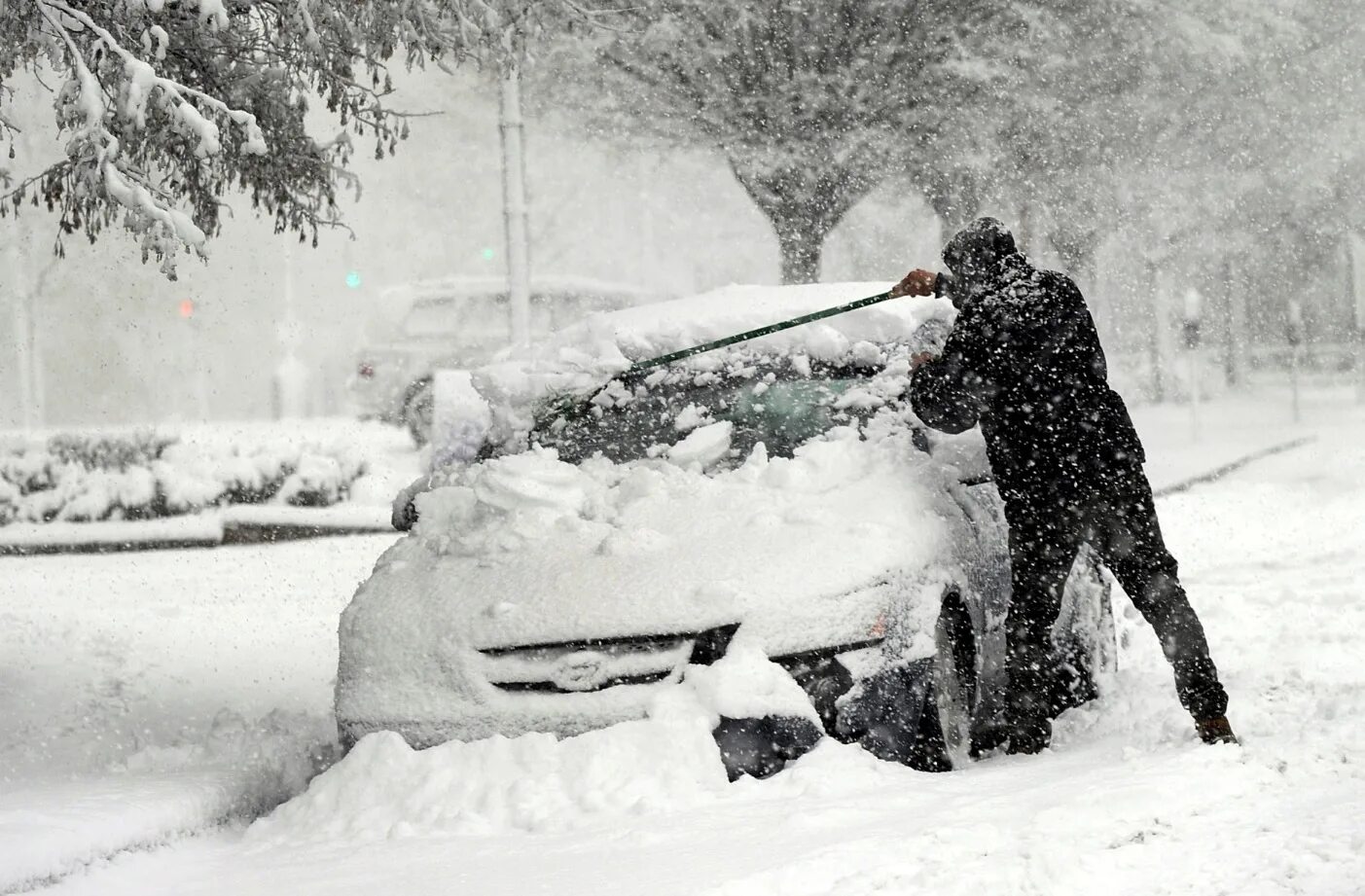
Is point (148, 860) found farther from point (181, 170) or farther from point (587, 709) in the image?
point (181, 170)

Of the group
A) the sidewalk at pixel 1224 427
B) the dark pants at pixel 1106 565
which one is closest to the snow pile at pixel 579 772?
the dark pants at pixel 1106 565

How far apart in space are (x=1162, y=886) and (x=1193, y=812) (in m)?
0.59

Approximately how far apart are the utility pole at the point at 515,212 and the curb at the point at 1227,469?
561 cm

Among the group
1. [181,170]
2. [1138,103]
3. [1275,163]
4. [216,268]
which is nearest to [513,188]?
[1138,103]

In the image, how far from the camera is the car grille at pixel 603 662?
186 inches

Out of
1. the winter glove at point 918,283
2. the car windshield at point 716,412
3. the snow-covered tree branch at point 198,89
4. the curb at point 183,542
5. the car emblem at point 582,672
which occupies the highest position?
the snow-covered tree branch at point 198,89

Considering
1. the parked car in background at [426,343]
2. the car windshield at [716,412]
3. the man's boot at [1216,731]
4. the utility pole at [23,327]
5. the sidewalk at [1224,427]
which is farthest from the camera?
the utility pole at [23,327]

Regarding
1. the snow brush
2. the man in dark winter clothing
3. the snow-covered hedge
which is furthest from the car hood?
the snow-covered hedge

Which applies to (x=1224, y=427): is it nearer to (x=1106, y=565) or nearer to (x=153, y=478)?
(x=153, y=478)

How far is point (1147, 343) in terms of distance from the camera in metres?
35.6

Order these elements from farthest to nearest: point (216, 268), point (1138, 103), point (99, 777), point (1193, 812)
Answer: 1. point (216, 268)
2. point (1138, 103)
3. point (99, 777)
4. point (1193, 812)

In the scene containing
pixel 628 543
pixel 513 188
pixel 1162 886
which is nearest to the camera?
pixel 1162 886

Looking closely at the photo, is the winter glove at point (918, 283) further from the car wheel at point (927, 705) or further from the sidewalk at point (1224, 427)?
the sidewalk at point (1224, 427)

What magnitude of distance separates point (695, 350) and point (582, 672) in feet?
5.91
